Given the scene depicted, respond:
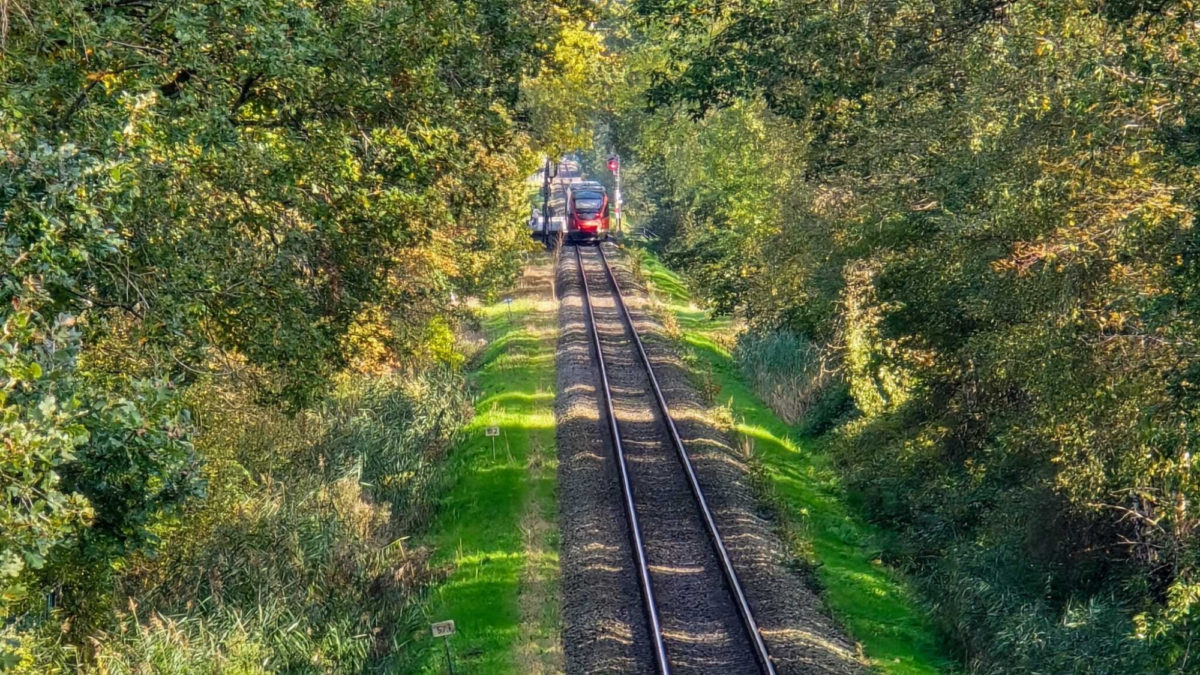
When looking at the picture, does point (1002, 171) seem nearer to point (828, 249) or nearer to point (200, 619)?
point (828, 249)

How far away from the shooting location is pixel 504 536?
17.7 metres

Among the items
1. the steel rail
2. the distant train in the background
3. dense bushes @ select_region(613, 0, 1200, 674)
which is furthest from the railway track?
the distant train in the background

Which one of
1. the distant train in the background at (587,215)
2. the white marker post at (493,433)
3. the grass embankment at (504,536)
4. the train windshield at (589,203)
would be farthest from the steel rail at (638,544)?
the train windshield at (589,203)

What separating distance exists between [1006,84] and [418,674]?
31.6 feet

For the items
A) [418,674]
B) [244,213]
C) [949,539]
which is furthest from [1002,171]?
[418,674]

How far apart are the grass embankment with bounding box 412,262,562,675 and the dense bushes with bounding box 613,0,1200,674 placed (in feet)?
17.3

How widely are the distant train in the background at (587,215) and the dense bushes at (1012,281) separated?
95.4 feet

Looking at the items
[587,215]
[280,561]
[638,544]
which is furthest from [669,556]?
[587,215]

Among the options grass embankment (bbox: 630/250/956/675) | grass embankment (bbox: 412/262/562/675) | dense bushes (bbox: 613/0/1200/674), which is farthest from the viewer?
grass embankment (bbox: 630/250/956/675)

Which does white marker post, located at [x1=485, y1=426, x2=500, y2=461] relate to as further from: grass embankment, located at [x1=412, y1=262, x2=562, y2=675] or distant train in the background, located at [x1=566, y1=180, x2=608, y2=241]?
distant train in the background, located at [x1=566, y1=180, x2=608, y2=241]

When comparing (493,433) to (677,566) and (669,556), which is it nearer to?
(669,556)

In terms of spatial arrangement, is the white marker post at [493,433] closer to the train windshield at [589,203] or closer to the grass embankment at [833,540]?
the grass embankment at [833,540]

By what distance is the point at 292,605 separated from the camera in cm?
1438

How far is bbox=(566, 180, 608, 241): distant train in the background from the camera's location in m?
50.0
